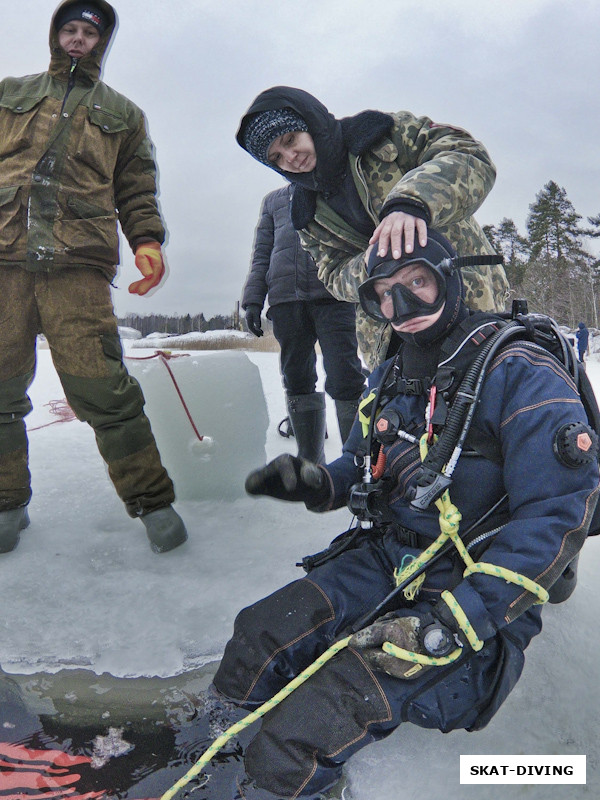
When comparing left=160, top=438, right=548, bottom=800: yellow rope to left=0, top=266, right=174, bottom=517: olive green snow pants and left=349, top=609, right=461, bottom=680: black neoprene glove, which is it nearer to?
left=349, top=609, right=461, bottom=680: black neoprene glove

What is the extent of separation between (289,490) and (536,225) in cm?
4402

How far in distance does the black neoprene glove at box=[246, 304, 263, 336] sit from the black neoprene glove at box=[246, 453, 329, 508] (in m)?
2.04

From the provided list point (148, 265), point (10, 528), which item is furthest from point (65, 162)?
point (10, 528)

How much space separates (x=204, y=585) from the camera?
2307 mm

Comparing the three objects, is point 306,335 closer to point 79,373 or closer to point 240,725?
point 79,373

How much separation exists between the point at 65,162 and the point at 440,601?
222 cm

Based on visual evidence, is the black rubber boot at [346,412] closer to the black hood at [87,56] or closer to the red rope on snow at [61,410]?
the black hood at [87,56]

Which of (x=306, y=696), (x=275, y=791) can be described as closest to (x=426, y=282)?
(x=306, y=696)

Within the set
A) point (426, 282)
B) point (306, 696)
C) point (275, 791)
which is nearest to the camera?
point (275, 791)

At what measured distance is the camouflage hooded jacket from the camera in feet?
7.68

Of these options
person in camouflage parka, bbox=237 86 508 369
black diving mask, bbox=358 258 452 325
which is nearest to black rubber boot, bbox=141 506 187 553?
person in camouflage parka, bbox=237 86 508 369

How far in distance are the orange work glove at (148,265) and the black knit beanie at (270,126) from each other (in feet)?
2.17

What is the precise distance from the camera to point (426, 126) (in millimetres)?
2332

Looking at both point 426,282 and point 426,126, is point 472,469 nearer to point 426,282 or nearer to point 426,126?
point 426,282
